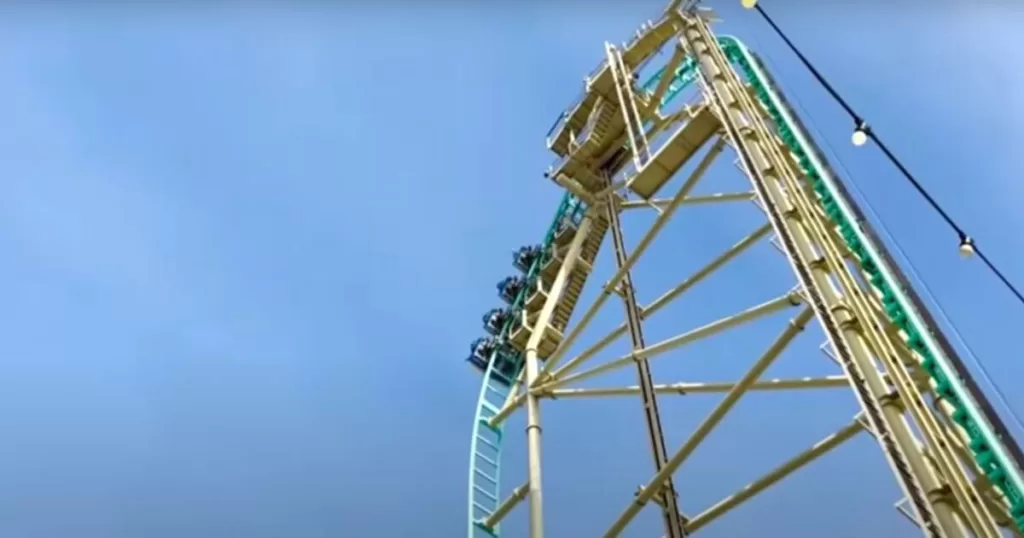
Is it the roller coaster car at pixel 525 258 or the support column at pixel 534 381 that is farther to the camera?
the roller coaster car at pixel 525 258

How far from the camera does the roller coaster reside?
24.6 feet

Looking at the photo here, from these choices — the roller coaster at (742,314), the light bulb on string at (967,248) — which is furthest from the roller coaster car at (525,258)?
the light bulb on string at (967,248)

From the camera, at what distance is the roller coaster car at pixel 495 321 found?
21312 mm

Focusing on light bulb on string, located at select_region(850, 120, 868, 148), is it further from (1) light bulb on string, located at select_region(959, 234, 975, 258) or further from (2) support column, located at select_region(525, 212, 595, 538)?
(2) support column, located at select_region(525, 212, 595, 538)

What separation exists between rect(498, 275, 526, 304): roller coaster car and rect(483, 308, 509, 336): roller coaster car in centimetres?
40

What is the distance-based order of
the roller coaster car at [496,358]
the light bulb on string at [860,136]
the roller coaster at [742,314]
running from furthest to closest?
the roller coaster car at [496,358], the light bulb on string at [860,136], the roller coaster at [742,314]

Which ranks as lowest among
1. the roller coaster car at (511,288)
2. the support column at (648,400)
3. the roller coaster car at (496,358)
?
the support column at (648,400)

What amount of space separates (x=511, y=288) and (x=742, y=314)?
10.1 m

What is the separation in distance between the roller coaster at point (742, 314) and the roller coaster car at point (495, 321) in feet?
0.14

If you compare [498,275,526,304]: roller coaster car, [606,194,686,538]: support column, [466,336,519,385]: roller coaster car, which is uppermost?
[498,275,526,304]: roller coaster car

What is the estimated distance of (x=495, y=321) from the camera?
21453mm

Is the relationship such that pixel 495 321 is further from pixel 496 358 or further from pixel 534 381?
pixel 534 381

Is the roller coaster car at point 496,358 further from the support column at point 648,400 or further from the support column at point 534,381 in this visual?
the support column at point 648,400

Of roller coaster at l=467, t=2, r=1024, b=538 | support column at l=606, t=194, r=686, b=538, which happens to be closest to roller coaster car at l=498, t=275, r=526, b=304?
roller coaster at l=467, t=2, r=1024, b=538
